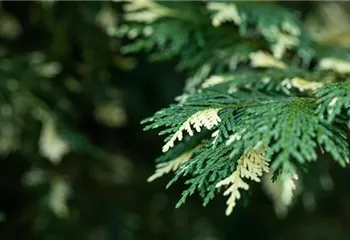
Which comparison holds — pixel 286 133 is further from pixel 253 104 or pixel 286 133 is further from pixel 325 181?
pixel 325 181

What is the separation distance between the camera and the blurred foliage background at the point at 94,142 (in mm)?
2422

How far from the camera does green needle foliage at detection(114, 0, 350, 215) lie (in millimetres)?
1063

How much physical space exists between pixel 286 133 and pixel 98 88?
162cm

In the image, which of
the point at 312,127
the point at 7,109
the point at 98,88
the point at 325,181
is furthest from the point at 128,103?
the point at 312,127

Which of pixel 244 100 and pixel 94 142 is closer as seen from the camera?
pixel 244 100

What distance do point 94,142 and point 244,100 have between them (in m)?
1.86

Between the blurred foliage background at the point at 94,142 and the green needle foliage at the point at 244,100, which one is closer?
the green needle foliage at the point at 244,100

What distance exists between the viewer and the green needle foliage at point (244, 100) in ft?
3.49

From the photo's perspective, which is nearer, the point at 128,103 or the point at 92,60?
the point at 92,60

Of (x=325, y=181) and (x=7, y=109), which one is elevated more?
(x=7, y=109)

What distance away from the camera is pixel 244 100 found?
138cm

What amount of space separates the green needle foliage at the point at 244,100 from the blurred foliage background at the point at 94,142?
0.52 metres

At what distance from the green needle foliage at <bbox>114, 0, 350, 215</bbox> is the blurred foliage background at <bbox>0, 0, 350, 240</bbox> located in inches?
20.3

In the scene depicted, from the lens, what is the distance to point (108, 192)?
2.96m
